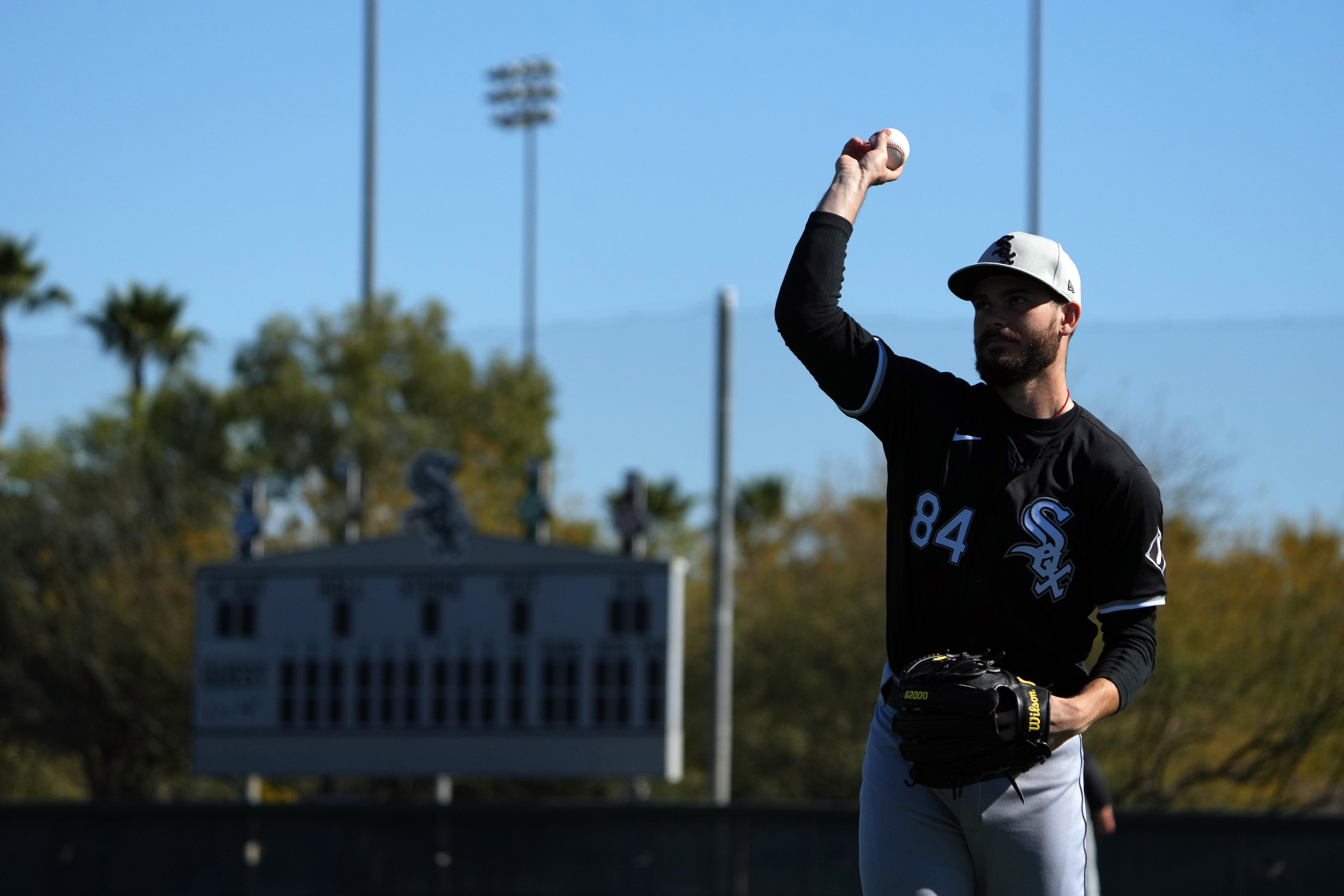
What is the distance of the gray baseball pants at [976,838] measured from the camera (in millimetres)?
3021

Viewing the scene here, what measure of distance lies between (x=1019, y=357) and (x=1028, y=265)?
0.18 metres

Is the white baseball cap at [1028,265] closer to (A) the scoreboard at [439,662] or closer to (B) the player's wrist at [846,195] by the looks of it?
(B) the player's wrist at [846,195]

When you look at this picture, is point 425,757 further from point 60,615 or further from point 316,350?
point 316,350

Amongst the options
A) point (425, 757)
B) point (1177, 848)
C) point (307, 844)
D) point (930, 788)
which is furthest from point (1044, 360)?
point (425, 757)

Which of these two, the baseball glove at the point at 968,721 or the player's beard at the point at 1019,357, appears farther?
the player's beard at the point at 1019,357

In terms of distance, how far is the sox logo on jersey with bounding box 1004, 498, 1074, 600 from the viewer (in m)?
3.06

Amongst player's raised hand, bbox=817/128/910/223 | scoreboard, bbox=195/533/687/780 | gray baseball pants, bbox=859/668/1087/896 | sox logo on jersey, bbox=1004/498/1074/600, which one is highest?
player's raised hand, bbox=817/128/910/223

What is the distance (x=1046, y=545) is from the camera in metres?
3.06

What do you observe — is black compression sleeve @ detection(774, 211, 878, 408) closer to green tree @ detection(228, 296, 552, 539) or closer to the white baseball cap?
the white baseball cap

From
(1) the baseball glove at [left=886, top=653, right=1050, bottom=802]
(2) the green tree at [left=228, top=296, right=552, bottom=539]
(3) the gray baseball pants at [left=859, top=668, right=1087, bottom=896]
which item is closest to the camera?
(1) the baseball glove at [left=886, top=653, right=1050, bottom=802]

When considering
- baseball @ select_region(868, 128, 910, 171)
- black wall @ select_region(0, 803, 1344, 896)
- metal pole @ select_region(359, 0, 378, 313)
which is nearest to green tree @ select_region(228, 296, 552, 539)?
metal pole @ select_region(359, 0, 378, 313)

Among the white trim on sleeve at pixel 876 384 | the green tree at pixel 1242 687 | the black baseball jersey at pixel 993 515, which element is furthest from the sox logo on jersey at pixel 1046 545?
the green tree at pixel 1242 687

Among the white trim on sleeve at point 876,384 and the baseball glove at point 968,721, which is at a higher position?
the white trim on sleeve at point 876,384

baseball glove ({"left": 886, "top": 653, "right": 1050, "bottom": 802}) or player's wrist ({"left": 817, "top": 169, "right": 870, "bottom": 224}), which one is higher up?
player's wrist ({"left": 817, "top": 169, "right": 870, "bottom": 224})
